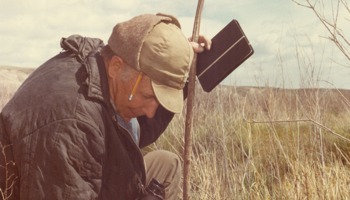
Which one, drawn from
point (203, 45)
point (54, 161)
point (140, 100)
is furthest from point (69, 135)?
point (203, 45)

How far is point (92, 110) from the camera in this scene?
83.8 inches

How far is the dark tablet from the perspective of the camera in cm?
271

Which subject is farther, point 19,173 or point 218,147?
point 218,147

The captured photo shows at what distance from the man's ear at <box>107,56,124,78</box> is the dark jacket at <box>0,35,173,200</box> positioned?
50 mm

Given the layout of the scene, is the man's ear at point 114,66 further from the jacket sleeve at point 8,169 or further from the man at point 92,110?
the jacket sleeve at point 8,169

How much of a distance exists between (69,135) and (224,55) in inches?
40.1

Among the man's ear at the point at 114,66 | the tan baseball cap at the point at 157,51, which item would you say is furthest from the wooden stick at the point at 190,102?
the man's ear at the point at 114,66

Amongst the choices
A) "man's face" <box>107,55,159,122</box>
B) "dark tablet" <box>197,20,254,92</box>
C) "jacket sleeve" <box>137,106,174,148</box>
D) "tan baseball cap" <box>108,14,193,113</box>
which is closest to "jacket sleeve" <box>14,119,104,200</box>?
"man's face" <box>107,55,159,122</box>

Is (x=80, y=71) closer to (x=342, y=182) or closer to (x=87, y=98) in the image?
(x=87, y=98)

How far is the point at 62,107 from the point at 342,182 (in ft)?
7.83

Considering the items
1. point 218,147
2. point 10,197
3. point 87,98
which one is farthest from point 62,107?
point 218,147

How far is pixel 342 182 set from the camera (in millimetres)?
3744

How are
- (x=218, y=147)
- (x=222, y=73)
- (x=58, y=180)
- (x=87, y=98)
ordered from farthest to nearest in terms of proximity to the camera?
(x=218, y=147), (x=222, y=73), (x=87, y=98), (x=58, y=180)

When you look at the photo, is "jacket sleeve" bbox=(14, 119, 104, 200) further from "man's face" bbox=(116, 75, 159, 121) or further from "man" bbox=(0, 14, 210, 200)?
"man's face" bbox=(116, 75, 159, 121)
